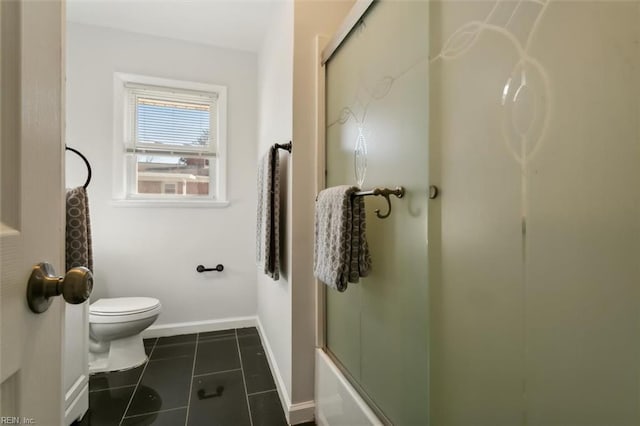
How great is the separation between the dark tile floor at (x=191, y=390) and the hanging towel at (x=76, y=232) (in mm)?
945

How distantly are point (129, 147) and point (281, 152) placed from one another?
57.3 inches

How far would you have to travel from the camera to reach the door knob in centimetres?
42

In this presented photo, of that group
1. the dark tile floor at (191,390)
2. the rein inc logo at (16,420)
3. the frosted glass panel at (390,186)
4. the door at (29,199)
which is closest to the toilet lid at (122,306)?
the dark tile floor at (191,390)

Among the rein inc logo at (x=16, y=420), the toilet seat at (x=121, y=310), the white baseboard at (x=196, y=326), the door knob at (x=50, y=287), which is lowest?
the white baseboard at (x=196, y=326)

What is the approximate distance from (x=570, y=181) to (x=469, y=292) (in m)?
0.34

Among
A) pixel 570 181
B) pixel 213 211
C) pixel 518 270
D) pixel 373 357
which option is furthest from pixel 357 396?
pixel 213 211

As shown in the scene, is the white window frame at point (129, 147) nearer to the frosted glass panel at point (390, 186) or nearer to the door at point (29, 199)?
the frosted glass panel at point (390, 186)

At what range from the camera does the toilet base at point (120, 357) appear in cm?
196

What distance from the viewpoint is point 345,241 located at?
3.51ft

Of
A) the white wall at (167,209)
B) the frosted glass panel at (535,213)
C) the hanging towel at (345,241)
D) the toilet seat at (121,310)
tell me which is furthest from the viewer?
the white wall at (167,209)

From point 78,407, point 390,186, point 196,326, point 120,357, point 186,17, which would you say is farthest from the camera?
point 196,326

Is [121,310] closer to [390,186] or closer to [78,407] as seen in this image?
[78,407]

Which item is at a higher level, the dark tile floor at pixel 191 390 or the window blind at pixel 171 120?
the window blind at pixel 171 120

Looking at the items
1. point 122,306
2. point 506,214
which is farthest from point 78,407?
point 506,214
